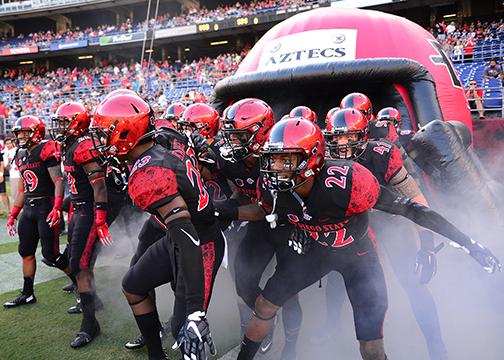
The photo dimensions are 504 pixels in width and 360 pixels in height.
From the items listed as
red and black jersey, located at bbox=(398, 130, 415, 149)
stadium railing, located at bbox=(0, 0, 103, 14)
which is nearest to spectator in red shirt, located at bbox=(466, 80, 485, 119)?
red and black jersey, located at bbox=(398, 130, 415, 149)

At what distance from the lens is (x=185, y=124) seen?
3.90m

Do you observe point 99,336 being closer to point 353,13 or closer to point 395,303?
point 395,303

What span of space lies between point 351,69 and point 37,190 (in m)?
3.60

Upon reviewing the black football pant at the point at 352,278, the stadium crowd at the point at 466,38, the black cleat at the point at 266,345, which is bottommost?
the black cleat at the point at 266,345

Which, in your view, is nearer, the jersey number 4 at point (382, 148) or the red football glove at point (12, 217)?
the jersey number 4 at point (382, 148)

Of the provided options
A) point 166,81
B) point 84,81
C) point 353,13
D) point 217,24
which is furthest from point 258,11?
point 353,13

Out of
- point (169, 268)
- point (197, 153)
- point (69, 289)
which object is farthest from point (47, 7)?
point (169, 268)

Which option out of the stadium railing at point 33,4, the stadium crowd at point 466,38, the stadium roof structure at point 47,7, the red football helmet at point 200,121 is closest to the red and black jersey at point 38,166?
the red football helmet at point 200,121

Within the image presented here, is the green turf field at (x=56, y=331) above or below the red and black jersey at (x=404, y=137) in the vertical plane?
below

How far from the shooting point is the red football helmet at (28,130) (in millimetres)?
3889

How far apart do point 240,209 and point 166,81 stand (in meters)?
19.8

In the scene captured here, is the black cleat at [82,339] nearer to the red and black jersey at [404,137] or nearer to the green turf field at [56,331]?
the green turf field at [56,331]

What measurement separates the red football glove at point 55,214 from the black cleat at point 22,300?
2.74ft

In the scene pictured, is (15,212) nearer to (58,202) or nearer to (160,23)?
(58,202)
